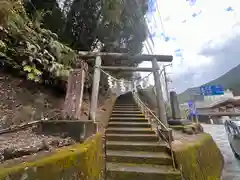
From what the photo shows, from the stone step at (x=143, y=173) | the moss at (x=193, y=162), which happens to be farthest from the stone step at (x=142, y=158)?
the moss at (x=193, y=162)

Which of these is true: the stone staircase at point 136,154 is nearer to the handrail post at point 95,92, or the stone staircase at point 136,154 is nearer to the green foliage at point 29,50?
the handrail post at point 95,92

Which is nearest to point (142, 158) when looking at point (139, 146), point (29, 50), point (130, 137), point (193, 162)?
point (139, 146)

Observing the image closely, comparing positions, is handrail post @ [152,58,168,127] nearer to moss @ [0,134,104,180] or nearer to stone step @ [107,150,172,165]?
stone step @ [107,150,172,165]

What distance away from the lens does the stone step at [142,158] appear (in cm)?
344

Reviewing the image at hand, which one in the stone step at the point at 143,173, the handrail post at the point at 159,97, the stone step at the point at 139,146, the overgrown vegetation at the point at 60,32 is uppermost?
the overgrown vegetation at the point at 60,32

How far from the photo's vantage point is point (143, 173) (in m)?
3.10

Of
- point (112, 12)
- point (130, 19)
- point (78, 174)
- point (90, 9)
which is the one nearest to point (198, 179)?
point (78, 174)

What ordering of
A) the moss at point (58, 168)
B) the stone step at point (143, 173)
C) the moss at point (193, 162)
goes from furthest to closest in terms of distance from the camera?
the moss at point (193, 162) < the stone step at point (143, 173) < the moss at point (58, 168)

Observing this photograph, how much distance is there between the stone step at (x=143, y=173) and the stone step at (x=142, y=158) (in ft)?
0.40

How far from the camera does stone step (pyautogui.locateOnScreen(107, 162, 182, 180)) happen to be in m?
3.03

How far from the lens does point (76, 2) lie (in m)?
6.43

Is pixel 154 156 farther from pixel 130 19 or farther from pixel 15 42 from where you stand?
pixel 130 19

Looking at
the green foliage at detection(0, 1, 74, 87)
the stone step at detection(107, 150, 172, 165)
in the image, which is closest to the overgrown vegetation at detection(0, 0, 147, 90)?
the green foliage at detection(0, 1, 74, 87)

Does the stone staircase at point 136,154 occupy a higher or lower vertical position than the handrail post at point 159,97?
lower
